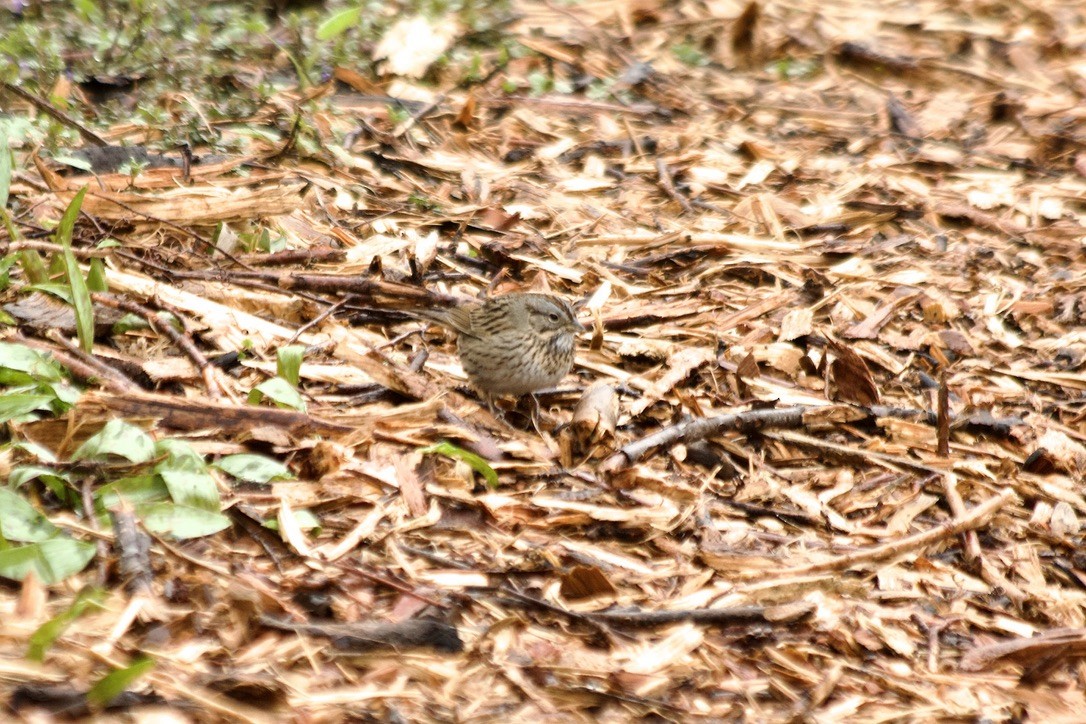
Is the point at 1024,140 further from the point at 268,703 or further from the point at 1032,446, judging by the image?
the point at 268,703

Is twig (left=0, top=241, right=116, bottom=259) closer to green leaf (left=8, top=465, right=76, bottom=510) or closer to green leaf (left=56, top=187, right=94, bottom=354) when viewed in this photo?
green leaf (left=56, top=187, right=94, bottom=354)

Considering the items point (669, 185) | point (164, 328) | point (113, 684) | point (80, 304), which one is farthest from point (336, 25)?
point (113, 684)

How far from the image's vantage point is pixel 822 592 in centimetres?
421

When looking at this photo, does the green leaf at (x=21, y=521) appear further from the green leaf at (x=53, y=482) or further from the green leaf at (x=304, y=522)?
the green leaf at (x=304, y=522)

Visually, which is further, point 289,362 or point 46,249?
point 46,249

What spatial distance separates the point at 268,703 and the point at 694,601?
1.42 metres

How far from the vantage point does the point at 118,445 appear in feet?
13.1

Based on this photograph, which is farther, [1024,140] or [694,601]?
[1024,140]

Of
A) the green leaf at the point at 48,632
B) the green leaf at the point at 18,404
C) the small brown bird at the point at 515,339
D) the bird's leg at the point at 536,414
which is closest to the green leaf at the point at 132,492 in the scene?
the green leaf at the point at 18,404

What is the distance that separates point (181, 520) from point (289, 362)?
1.10 metres

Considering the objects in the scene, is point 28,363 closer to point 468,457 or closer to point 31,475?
point 31,475

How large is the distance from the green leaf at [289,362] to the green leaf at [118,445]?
83cm

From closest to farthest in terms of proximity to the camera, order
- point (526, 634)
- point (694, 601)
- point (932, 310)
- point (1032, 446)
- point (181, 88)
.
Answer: point (526, 634) → point (694, 601) → point (1032, 446) → point (932, 310) → point (181, 88)

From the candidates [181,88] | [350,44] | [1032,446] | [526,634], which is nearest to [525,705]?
[526,634]
